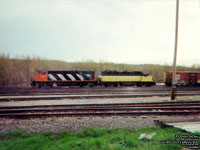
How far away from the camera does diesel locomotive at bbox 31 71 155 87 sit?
2259cm

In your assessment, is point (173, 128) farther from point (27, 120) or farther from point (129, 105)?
point (27, 120)

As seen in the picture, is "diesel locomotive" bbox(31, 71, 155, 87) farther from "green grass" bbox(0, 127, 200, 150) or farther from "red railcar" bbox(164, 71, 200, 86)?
"green grass" bbox(0, 127, 200, 150)

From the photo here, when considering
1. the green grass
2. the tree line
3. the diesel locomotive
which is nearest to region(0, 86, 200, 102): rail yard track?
the diesel locomotive

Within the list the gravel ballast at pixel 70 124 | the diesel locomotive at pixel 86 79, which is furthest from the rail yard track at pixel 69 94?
the gravel ballast at pixel 70 124

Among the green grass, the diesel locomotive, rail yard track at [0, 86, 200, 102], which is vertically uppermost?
the diesel locomotive

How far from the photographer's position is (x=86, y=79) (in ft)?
78.5

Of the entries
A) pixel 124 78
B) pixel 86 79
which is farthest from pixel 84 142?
pixel 124 78

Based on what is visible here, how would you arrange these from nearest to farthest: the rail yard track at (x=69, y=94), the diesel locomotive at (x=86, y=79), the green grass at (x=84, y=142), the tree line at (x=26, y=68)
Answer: the green grass at (x=84, y=142) → the rail yard track at (x=69, y=94) → the diesel locomotive at (x=86, y=79) → the tree line at (x=26, y=68)

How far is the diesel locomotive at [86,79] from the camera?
2259 centimetres

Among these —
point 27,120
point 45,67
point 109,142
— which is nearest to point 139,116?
point 109,142

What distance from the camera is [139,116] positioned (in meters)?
7.53

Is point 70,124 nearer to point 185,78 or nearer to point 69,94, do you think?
point 69,94

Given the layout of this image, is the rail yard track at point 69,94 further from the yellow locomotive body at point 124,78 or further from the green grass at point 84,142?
the green grass at point 84,142

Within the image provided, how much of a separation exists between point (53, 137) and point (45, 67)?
105ft
